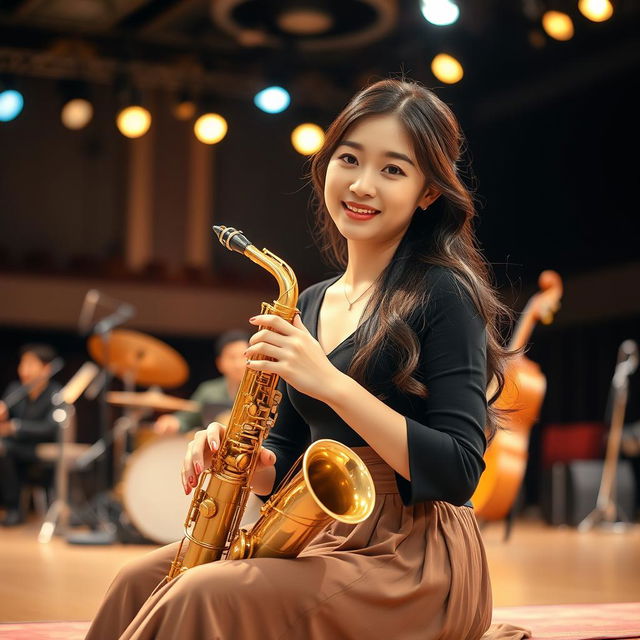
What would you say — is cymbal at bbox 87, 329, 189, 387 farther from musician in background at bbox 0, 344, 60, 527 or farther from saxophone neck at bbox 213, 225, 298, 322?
saxophone neck at bbox 213, 225, 298, 322

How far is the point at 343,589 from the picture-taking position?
6.47ft

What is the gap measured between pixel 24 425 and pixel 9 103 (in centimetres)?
316

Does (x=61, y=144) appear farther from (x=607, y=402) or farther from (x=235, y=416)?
(x=235, y=416)

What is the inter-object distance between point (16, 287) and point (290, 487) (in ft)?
35.6

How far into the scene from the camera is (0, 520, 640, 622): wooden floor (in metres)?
4.45

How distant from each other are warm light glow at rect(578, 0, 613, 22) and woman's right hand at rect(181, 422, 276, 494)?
573 cm

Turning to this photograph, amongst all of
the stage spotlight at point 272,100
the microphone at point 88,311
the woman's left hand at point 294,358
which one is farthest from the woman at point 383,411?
the stage spotlight at point 272,100

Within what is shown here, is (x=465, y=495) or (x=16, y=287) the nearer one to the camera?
(x=465, y=495)

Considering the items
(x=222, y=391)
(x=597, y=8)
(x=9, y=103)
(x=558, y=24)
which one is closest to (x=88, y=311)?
(x=9, y=103)

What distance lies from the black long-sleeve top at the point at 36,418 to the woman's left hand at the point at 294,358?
8639 millimetres

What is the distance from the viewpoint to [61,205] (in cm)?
1464

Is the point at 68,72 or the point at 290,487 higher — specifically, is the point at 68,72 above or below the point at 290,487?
above

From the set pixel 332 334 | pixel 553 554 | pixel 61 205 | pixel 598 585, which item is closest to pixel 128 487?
pixel 553 554

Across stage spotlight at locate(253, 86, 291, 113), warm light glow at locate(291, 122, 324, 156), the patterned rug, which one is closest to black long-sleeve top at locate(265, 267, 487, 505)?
the patterned rug
